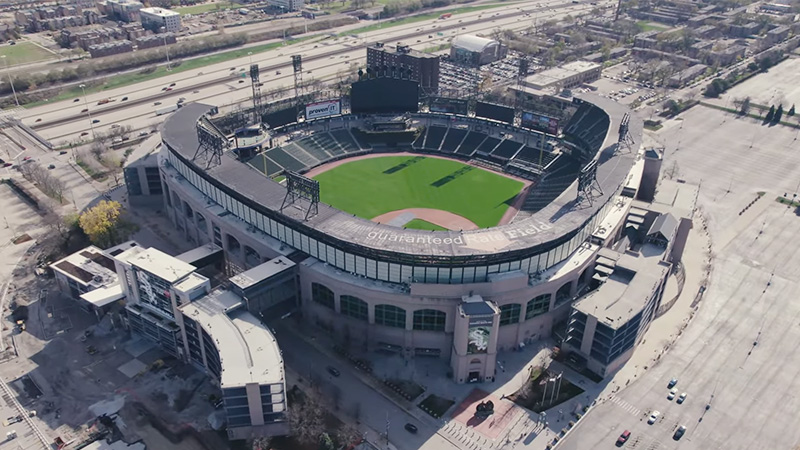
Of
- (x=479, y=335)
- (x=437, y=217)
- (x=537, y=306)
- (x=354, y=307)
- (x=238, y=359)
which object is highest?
(x=238, y=359)

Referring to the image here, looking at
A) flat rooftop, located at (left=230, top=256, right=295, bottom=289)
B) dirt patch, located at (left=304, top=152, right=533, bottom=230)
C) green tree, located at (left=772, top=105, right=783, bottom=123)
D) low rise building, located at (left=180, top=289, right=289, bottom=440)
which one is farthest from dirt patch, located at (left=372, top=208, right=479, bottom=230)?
green tree, located at (left=772, top=105, right=783, bottom=123)

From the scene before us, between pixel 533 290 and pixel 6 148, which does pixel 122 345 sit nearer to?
pixel 533 290

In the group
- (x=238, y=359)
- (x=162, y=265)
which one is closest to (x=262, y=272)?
(x=162, y=265)

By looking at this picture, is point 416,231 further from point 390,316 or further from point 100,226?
point 100,226

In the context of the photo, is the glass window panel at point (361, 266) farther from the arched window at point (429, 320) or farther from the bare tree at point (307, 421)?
the bare tree at point (307, 421)

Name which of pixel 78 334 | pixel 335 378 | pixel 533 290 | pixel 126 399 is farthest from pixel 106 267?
pixel 533 290

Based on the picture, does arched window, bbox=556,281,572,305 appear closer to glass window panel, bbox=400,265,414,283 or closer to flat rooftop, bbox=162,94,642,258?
flat rooftop, bbox=162,94,642,258
